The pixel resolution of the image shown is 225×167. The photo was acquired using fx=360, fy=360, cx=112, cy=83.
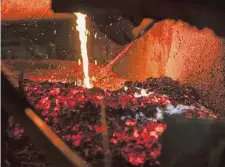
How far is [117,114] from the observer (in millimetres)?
4703

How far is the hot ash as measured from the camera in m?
4.04

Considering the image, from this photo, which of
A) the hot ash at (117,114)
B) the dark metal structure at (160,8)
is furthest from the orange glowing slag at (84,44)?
the dark metal structure at (160,8)

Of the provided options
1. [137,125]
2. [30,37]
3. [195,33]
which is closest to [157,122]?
[137,125]

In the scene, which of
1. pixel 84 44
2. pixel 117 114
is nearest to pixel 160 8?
pixel 117 114

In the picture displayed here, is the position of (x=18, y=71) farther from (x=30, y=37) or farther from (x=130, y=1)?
(x=130, y=1)

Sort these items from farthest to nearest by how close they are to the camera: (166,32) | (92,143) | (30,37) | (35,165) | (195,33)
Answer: (30,37)
(166,32)
(195,33)
(92,143)
(35,165)

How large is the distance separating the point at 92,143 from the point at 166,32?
243 centimetres

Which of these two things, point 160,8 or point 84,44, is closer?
point 160,8

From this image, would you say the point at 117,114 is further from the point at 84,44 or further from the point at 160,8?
the point at 84,44

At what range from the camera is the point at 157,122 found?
14.6 ft

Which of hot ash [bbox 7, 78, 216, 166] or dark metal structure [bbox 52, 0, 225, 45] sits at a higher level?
dark metal structure [bbox 52, 0, 225, 45]

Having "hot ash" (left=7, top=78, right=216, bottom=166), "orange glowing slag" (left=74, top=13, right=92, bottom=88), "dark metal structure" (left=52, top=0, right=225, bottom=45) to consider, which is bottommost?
"hot ash" (left=7, top=78, right=216, bottom=166)

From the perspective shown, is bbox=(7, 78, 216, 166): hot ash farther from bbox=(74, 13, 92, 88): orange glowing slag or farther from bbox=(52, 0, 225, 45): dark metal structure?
bbox=(52, 0, 225, 45): dark metal structure

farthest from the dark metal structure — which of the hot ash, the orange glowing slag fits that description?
the orange glowing slag
